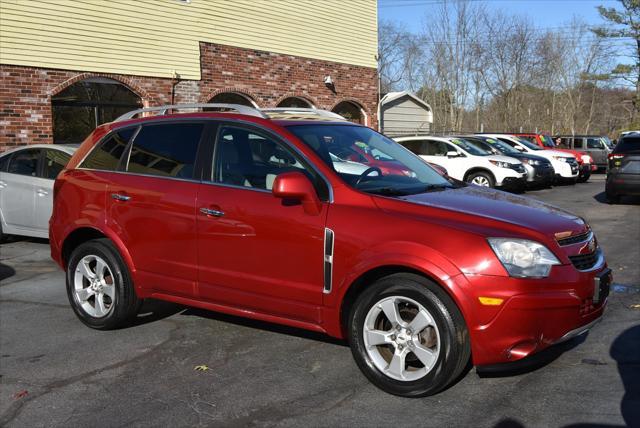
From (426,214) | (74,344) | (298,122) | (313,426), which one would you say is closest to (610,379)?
(426,214)

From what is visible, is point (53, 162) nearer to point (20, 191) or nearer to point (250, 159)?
point (20, 191)

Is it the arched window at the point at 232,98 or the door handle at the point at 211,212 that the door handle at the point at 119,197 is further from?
the arched window at the point at 232,98

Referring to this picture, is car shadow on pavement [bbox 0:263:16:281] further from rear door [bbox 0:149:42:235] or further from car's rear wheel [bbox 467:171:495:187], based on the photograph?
car's rear wheel [bbox 467:171:495:187]

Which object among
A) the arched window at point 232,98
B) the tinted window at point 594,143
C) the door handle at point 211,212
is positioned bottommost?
the door handle at point 211,212

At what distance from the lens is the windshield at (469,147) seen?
57.8 ft

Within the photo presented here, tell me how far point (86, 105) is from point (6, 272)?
790 centimetres

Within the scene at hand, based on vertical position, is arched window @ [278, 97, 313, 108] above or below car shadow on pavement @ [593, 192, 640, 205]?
above

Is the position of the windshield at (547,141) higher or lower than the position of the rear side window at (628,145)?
higher

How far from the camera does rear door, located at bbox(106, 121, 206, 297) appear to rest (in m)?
5.02

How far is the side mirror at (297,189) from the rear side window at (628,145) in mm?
12679

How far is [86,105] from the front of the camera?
50.1 ft

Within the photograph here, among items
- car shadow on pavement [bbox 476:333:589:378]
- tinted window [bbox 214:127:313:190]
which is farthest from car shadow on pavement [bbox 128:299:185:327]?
car shadow on pavement [bbox 476:333:589:378]

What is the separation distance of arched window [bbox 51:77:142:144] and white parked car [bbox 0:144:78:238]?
4.82m

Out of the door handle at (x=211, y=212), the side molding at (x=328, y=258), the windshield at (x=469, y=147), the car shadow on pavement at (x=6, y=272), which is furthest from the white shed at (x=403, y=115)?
the side molding at (x=328, y=258)
